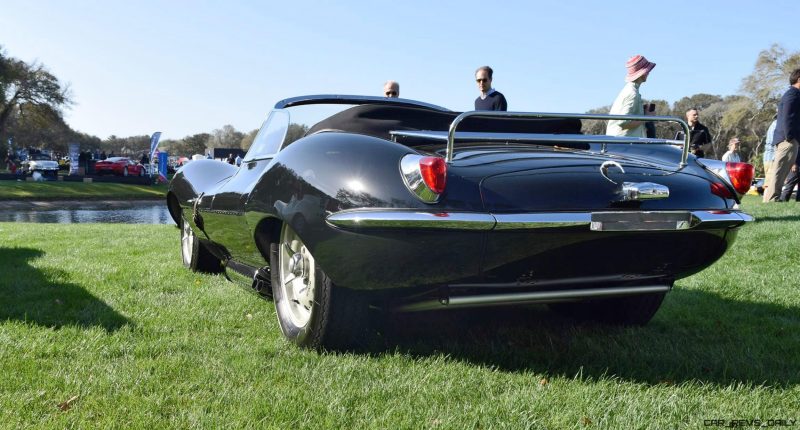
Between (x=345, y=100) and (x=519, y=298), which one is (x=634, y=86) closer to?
(x=345, y=100)

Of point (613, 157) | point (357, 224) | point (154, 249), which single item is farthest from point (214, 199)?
point (154, 249)

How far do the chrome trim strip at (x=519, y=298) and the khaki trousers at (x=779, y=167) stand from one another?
714 cm

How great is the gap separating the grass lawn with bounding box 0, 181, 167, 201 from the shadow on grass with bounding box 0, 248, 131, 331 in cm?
2447

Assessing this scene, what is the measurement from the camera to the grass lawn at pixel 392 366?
2.30m

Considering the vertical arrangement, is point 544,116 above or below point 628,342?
above

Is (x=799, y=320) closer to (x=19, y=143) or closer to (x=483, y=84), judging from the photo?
(x=483, y=84)

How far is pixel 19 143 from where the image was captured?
7069 centimetres

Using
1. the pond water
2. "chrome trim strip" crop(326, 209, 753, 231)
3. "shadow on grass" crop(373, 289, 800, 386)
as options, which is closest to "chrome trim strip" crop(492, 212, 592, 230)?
"chrome trim strip" crop(326, 209, 753, 231)

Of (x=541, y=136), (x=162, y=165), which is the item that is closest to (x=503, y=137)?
(x=541, y=136)

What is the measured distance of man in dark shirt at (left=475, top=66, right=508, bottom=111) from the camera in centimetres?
725

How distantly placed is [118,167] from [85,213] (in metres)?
22.1

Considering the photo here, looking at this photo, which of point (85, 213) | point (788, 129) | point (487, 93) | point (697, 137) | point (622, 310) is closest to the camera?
point (622, 310)

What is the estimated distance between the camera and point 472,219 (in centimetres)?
252

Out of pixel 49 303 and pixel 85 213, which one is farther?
pixel 85 213
